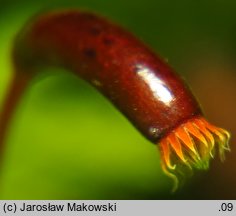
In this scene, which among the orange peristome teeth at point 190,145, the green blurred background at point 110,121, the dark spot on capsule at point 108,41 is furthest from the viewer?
the green blurred background at point 110,121

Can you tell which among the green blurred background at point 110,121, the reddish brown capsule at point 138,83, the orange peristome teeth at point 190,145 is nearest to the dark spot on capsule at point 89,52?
the reddish brown capsule at point 138,83

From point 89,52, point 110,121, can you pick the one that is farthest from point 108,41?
point 110,121

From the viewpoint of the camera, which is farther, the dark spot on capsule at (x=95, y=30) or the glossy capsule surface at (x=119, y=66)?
the dark spot on capsule at (x=95, y=30)

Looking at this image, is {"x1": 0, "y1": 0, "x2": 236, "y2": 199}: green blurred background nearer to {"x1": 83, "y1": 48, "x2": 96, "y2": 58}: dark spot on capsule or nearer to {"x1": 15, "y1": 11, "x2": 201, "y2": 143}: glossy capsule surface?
{"x1": 15, "y1": 11, "x2": 201, "y2": 143}: glossy capsule surface

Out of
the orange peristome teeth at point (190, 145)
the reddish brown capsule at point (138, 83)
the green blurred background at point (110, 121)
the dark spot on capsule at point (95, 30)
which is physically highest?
the green blurred background at point (110, 121)

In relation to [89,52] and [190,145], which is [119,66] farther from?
[190,145]

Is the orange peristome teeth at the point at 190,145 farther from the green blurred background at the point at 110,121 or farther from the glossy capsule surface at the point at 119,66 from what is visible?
the green blurred background at the point at 110,121
